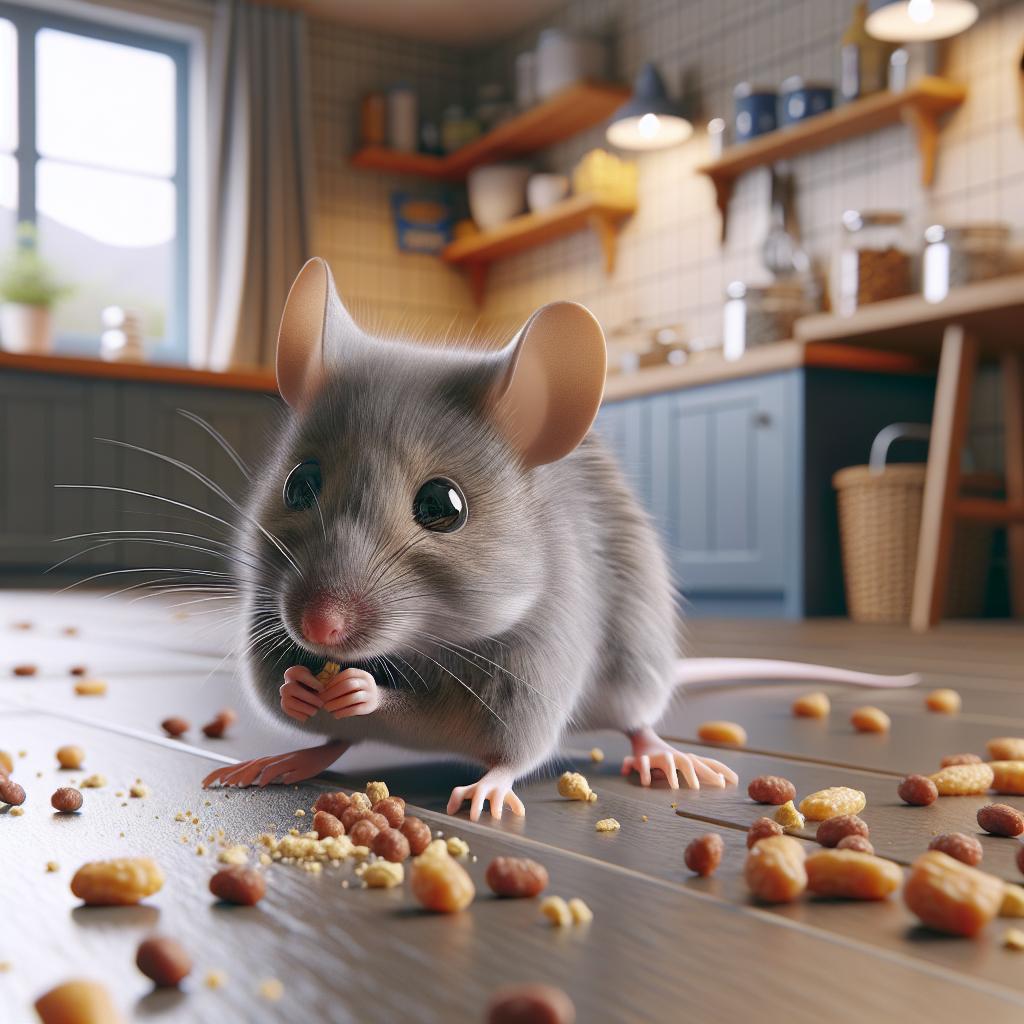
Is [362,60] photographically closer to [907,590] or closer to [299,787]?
[907,590]

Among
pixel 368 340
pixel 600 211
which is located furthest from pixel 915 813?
pixel 600 211

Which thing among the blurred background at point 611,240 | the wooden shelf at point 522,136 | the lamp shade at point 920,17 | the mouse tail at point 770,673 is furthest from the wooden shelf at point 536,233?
the mouse tail at point 770,673

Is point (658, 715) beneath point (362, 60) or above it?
beneath

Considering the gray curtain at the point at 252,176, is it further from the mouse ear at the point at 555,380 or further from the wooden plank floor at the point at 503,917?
the mouse ear at the point at 555,380

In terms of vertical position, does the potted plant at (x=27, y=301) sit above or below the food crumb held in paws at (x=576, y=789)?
above

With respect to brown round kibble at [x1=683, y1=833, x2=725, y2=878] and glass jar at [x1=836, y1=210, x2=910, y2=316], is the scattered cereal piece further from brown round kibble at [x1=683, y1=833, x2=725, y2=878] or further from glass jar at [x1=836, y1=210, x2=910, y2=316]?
glass jar at [x1=836, y1=210, x2=910, y2=316]

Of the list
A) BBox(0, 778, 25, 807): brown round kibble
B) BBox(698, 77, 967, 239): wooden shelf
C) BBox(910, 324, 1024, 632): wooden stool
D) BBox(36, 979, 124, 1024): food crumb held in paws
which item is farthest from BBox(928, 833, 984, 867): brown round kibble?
BBox(698, 77, 967, 239): wooden shelf
